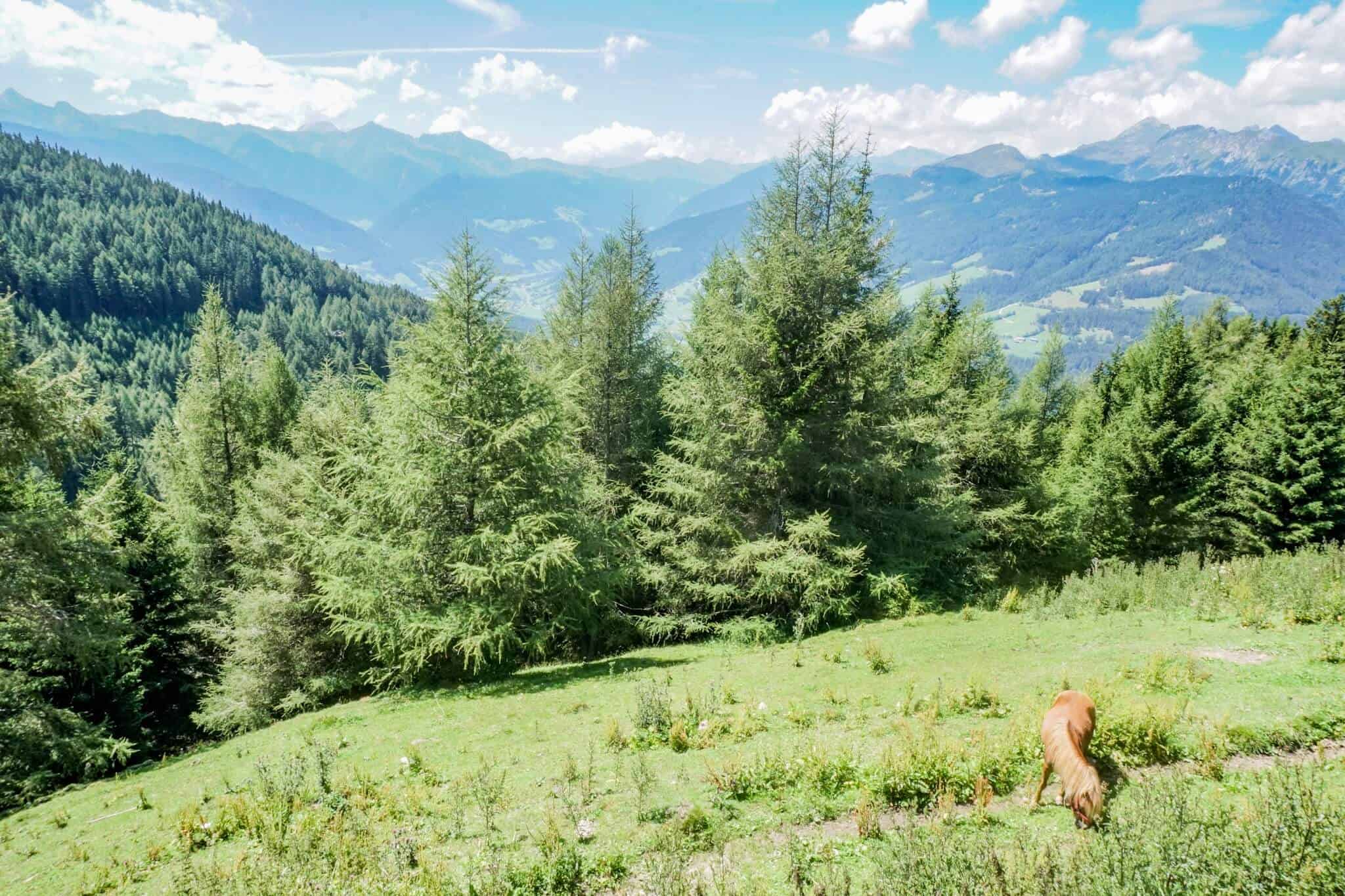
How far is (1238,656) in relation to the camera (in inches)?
422

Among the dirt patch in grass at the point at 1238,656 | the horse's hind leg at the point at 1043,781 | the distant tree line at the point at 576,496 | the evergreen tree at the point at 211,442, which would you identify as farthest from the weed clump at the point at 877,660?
the evergreen tree at the point at 211,442

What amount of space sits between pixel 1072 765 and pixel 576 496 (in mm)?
13249

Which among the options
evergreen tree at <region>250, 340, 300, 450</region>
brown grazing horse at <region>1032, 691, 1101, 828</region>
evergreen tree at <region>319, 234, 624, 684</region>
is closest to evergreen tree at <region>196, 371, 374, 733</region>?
evergreen tree at <region>319, 234, 624, 684</region>

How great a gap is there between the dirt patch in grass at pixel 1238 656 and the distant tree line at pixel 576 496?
7301mm

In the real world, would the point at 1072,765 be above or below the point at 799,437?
below

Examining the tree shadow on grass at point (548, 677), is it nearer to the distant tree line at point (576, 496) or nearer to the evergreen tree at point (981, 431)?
the distant tree line at point (576, 496)

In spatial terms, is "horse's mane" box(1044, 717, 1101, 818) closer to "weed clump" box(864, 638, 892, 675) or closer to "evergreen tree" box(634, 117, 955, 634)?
"weed clump" box(864, 638, 892, 675)

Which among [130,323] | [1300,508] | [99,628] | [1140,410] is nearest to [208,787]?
[99,628]

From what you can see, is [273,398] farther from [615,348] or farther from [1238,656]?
[1238,656]

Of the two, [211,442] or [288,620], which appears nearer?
[288,620]

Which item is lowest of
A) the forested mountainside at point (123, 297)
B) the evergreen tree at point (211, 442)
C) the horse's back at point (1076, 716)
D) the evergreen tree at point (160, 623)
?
the evergreen tree at point (160, 623)

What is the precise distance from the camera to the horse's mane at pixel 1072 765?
21.3 ft

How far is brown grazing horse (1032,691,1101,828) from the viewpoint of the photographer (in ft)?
21.4

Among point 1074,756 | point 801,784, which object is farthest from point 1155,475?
point 801,784
